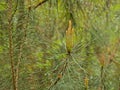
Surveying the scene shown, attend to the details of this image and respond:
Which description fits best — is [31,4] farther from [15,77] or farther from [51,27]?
[51,27]

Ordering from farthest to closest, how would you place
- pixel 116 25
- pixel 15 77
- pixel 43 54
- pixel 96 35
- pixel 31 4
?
pixel 116 25 < pixel 43 54 < pixel 96 35 < pixel 31 4 < pixel 15 77

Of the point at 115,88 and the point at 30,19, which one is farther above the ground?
the point at 30,19

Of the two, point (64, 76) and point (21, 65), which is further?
point (21, 65)

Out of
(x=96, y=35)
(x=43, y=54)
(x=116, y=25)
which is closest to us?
(x=96, y=35)

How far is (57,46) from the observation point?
2.15 meters

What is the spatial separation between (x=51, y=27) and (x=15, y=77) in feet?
2.75

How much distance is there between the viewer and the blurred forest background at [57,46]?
1625mm

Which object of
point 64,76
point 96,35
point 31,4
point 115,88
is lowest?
point 115,88

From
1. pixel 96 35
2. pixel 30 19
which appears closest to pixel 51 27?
Result: pixel 96 35

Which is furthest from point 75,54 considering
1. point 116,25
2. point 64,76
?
point 116,25

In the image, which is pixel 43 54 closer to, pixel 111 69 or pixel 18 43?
pixel 111 69

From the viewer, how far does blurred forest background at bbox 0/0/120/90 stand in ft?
5.33

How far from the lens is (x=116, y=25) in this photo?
2990 millimetres

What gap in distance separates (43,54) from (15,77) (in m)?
0.73
